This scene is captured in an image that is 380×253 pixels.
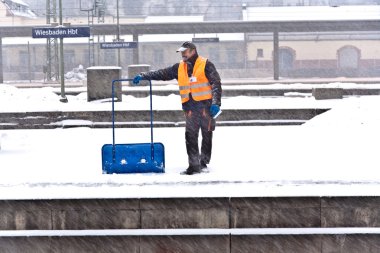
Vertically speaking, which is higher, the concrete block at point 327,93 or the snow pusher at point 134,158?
the concrete block at point 327,93

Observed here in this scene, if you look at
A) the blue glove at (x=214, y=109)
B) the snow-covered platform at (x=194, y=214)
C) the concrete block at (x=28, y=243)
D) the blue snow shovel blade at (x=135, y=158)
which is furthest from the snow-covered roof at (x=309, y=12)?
the concrete block at (x=28, y=243)

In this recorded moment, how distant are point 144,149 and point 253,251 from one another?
6.85 ft

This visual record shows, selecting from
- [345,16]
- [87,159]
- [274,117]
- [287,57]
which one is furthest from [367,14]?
[87,159]

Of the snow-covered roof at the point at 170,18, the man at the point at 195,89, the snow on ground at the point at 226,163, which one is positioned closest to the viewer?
the snow on ground at the point at 226,163

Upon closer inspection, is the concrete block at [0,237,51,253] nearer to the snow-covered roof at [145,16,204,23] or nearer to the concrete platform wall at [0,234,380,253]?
the concrete platform wall at [0,234,380,253]

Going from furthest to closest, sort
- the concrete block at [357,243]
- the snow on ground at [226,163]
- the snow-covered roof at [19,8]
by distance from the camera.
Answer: the snow-covered roof at [19,8] < the snow on ground at [226,163] < the concrete block at [357,243]

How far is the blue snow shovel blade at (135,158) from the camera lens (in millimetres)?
7371

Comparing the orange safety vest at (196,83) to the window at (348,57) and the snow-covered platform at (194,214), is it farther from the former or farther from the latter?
the window at (348,57)

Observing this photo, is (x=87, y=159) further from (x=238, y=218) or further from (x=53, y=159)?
(x=238, y=218)

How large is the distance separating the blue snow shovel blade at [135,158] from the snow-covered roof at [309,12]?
49342mm

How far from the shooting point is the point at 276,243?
5.93 m

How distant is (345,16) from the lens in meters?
55.1

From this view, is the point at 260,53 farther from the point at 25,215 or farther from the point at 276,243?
the point at 25,215

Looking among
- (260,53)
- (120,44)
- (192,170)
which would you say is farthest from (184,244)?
(260,53)
